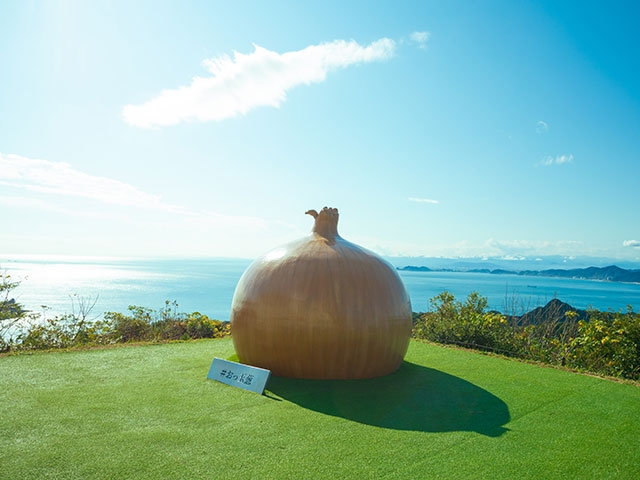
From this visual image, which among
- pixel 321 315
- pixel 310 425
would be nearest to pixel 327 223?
pixel 321 315

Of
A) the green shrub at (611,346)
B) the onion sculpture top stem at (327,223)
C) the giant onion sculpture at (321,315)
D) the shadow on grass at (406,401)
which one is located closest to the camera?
the shadow on grass at (406,401)

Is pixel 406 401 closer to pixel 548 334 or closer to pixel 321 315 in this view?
pixel 321 315

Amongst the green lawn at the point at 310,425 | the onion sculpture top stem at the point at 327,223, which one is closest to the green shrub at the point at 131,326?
the green lawn at the point at 310,425

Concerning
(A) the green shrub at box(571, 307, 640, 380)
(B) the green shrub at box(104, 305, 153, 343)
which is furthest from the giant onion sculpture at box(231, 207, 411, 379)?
(B) the green shrub at box(104, 305, 153, 343)

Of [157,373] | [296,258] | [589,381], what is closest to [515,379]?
[589,381]

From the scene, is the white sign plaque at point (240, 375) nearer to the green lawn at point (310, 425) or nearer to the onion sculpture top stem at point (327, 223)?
the green lawn at point (310, 425)

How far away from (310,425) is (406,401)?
76.4 inches

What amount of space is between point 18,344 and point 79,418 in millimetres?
6370

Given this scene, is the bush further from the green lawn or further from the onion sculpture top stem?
the onion sculpture top stem

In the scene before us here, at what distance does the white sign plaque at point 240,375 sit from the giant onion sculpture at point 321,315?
0.54 m

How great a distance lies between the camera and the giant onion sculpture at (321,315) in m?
8.02

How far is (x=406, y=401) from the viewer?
728 cm

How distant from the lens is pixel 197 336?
14.8 meters

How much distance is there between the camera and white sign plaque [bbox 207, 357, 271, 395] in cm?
761
